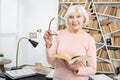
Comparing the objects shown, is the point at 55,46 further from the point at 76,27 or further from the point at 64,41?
the point at 76,27

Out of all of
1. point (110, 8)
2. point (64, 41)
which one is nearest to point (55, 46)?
point (64, 41)

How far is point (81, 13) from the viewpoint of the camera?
148 centimetres

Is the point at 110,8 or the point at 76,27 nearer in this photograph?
the point at 76,27

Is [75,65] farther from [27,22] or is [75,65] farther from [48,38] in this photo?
[27,22]

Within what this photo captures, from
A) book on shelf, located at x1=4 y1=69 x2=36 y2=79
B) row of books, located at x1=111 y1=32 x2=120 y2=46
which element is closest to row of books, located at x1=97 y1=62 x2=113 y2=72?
row of books, located at x1=111 y1=32 x2=120 y2=46

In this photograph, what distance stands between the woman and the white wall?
2874 millimetres

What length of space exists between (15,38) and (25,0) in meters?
0.87

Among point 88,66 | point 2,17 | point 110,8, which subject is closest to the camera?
point 88,66

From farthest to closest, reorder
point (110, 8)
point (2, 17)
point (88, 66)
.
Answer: point (2, 17) < point (110, 8) < point (88, 66)

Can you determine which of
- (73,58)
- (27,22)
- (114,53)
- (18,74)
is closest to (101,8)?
(114,53)

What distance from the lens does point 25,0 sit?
4441 mm

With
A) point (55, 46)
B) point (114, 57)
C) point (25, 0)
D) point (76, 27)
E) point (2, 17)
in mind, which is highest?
point (25, 0)

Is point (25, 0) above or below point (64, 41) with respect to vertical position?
above

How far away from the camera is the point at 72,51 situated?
4.76 ft
